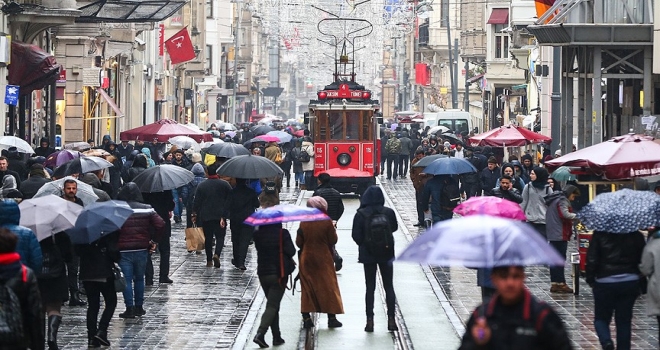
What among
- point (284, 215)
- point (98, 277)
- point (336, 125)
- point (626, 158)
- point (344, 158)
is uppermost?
point (336, 125)

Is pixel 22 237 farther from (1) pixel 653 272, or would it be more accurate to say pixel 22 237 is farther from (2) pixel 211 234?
(2) pixel 211 234

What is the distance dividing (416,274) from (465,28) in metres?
56.3

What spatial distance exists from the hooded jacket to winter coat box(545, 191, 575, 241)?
5.22 meters

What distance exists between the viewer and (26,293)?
34.2 feet

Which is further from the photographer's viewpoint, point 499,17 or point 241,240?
point 499,17

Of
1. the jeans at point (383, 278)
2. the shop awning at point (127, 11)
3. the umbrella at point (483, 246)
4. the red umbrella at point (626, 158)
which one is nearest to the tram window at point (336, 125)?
the shop awning at point (127, 11)

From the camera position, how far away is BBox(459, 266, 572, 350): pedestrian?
24.3 feet

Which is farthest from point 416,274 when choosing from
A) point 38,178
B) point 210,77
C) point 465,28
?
point 210,77

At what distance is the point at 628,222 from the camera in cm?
1268

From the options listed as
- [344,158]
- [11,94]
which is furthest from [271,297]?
[344,158]

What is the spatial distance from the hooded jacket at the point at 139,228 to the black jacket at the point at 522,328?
8.44m

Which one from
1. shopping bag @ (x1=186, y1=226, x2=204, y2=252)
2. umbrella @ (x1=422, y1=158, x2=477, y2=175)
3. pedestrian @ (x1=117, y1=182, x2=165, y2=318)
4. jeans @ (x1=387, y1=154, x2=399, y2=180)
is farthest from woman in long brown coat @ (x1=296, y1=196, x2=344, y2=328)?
jeans @ (x1=387, y1=154, x2=399, y2=180)

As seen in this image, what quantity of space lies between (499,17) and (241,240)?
143 ft

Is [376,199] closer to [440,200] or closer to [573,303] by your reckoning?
[573,303]
